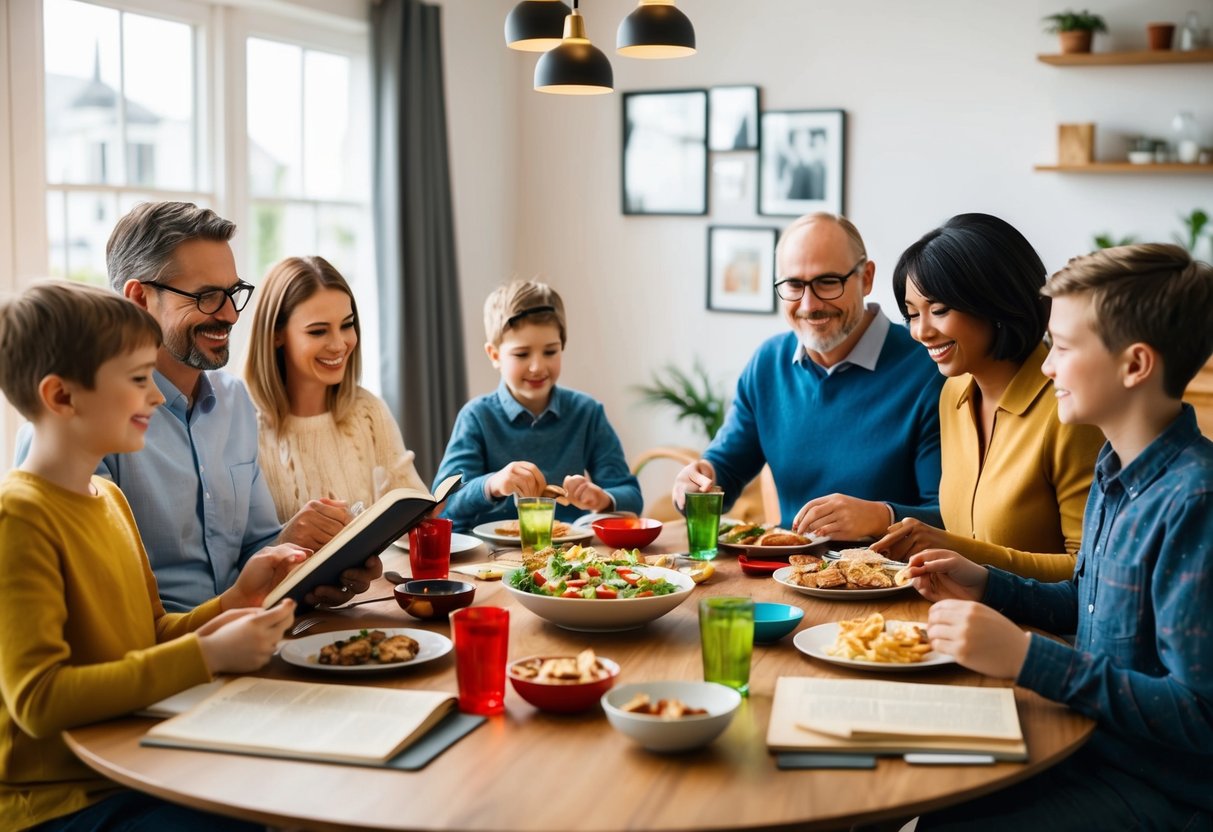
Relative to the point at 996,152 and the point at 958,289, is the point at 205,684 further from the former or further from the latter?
the point at 996,152

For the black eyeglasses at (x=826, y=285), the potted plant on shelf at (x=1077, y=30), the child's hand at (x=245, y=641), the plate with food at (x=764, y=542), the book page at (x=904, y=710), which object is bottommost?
the book page at (x=904, y=710)

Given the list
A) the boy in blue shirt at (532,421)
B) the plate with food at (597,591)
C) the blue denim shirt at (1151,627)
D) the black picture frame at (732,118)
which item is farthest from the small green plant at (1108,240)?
the plate with food at (597,591)

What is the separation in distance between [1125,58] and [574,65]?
2719mm

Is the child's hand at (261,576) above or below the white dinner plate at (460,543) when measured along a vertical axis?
above

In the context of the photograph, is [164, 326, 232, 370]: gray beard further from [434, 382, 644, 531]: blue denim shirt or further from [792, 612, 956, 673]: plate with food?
[792, 612, 956, 673]: plate with food

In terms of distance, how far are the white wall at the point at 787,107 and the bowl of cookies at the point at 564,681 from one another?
3574 millimetres

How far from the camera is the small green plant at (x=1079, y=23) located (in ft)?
14.0

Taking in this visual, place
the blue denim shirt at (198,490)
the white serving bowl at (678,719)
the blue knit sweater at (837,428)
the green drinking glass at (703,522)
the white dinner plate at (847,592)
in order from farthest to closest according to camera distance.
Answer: the blue knit sweater at (837,428), the green drinking glass at (703,522), the blue denim shirt at (198,490), the white dinner plate at (847,592), the white serving bowl at (678,719)

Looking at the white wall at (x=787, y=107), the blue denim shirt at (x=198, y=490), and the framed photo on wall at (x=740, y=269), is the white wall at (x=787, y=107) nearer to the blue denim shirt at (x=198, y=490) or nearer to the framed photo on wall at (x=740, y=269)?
the framed photo on wall at (x=740, y=269)

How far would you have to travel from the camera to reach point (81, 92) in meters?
3.65

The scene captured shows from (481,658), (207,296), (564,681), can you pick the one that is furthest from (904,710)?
(207,296)

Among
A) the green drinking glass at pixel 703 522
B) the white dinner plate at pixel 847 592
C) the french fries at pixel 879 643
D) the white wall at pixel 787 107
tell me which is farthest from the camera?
the white wall at pixel 787 107

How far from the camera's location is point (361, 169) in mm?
4824

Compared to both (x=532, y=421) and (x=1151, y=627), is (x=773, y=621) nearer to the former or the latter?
(x=1151, y=627)
